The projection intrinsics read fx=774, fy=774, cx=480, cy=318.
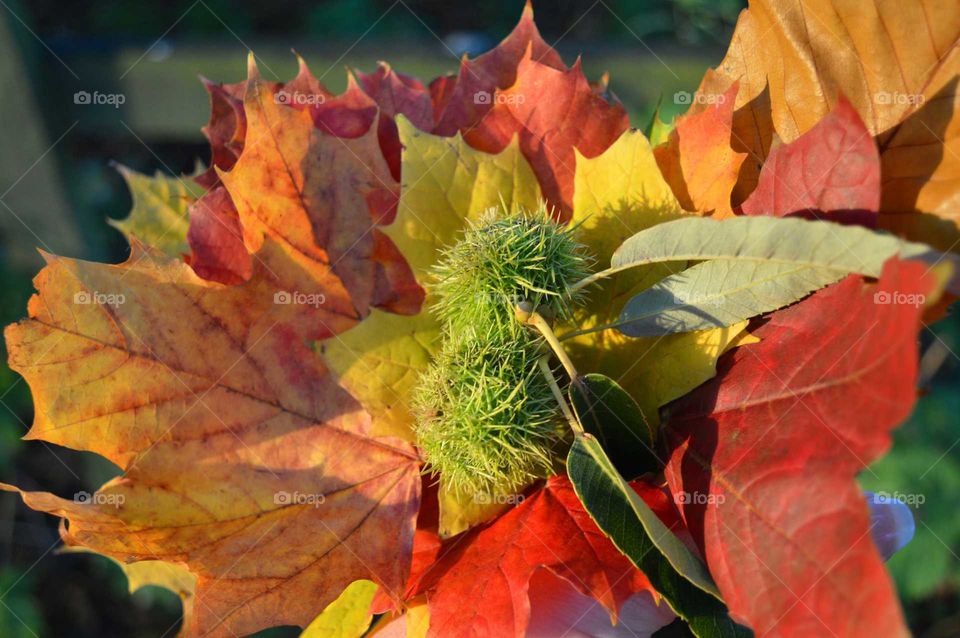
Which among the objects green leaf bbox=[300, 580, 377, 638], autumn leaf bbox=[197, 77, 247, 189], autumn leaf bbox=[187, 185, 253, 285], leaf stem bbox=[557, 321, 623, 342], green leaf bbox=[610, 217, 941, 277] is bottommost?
green leaf bbox=[300, 580, 377, 638]

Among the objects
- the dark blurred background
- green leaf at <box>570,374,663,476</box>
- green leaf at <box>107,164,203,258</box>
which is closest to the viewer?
green leaf at <box>570,374,663,476</box>

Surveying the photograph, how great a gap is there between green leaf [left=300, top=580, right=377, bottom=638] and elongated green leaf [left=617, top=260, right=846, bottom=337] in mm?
246

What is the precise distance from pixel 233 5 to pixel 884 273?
218 cm

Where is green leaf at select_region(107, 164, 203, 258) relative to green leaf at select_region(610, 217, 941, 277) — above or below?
above

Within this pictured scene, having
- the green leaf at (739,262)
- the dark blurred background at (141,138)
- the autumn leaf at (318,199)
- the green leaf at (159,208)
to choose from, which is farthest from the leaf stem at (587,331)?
the dark blurred background at (141,138)

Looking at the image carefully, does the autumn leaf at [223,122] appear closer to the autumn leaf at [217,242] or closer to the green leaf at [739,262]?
the autumn leaf at [217,242]

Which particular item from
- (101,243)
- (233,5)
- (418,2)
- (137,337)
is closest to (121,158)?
(101,243)

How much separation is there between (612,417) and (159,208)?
46 centimetres

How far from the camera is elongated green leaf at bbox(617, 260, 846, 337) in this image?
357 mm

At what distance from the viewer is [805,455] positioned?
1.09ft

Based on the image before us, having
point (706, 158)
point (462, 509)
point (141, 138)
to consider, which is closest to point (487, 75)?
point (706, 158)

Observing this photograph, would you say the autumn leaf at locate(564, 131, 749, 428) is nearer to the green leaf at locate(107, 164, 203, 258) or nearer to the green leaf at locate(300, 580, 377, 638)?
the green leaf at locate(300, 580, 377, 638)

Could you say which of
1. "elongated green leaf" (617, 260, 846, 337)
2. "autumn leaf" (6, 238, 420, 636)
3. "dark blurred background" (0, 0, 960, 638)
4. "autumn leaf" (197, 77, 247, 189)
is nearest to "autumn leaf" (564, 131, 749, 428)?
"elongated green leaf" (617, 260, 846, 337)

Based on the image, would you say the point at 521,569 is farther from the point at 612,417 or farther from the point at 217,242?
the point at 217,242
